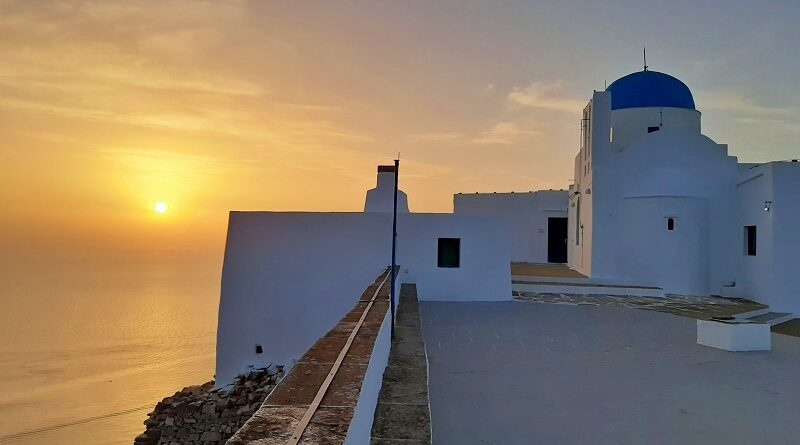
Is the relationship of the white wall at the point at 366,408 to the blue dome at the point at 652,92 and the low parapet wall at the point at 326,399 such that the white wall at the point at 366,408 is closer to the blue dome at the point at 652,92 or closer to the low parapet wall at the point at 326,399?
the low parapet wall at the point at 326,399

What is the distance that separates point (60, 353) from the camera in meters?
29.1

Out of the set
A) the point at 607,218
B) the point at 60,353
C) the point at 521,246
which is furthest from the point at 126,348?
the point at 607,218

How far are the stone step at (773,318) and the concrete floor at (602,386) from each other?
1.80 meters

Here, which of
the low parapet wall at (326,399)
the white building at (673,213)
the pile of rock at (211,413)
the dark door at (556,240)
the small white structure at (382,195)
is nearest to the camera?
the low parapet wall at (326,399)

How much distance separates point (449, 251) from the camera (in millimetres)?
12445

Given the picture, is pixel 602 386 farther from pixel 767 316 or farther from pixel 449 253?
pixel 767 316

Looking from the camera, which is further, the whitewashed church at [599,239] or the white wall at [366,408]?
the whitewashed church at [599,239]

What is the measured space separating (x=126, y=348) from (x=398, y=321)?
29089 millimetres

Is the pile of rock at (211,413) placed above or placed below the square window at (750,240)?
below

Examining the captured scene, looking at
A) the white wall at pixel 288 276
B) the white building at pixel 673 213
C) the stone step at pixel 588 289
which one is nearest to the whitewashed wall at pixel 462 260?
the white wall at pixel 288 276

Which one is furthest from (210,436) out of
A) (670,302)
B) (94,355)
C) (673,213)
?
(94,355)

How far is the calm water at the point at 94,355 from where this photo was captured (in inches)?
731

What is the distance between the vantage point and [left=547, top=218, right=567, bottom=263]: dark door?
22.0 m

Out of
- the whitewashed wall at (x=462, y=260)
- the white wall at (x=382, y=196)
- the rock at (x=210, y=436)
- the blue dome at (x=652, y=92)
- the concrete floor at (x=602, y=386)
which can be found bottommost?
the rock at (x=210, y=436)
